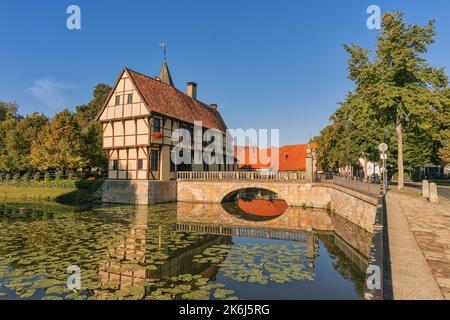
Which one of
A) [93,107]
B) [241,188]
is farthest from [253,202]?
[93,107]

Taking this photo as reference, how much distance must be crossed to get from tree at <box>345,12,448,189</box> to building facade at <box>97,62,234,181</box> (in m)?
16.3

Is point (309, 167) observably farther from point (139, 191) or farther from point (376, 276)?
point (376, 276)

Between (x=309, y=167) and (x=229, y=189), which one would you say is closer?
(x=309, y=167)

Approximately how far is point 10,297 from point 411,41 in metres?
23.8

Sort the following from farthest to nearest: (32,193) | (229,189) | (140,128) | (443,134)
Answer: (32,193) < (443,134) < (229,189) < (140,128)

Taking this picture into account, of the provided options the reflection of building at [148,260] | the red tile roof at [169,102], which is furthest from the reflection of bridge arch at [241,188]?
the reflection of building at [148,260]

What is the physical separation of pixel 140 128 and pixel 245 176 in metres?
10.1

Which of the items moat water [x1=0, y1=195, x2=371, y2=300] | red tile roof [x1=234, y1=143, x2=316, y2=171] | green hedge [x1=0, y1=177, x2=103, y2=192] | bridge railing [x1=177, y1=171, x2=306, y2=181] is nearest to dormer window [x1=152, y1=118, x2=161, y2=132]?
bridge railing [x1=177, y1=171, x2=306, y2=181]

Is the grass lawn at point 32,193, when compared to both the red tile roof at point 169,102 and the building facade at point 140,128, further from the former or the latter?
the red tile roof at point 169,102

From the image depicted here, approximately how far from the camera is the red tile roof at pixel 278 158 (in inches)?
1492

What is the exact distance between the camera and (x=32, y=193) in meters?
29.3

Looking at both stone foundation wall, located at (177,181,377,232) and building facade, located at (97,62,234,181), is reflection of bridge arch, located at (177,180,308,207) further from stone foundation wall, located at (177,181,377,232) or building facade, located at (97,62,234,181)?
building facade, located at (97,62,234,181)

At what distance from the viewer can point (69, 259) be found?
8773 mm
